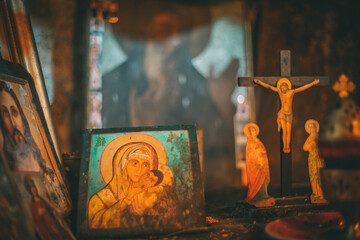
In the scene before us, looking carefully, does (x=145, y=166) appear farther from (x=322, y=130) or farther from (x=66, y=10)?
(x=66, y=10)

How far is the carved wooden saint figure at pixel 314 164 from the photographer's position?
2.96 meters

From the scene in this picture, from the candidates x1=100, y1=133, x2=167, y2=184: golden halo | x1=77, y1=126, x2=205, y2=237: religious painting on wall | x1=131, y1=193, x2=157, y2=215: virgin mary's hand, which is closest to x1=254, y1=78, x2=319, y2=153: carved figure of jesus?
x1=77, y1=126, x2=205, y2=237: religious painting on wall

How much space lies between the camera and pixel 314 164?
9.79 feet

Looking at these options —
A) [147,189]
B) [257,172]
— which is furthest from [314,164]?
[147,189]

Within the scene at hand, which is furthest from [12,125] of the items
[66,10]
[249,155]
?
[66,10]

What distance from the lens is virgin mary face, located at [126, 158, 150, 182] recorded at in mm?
2568

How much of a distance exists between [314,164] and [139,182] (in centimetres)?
155

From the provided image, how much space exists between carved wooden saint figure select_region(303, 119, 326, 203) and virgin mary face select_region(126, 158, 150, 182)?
1454 mm

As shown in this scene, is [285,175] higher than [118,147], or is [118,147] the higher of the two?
[118,147]

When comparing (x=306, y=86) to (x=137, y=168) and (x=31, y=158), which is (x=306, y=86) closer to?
(x=137, y=168)

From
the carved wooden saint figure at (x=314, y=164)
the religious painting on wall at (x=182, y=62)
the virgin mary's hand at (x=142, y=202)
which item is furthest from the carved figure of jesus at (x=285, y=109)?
the religious painting on wall at (x=182, y=62)

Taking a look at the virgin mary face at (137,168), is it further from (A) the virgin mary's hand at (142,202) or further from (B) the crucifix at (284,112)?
(B) the crucifix at (284,112)

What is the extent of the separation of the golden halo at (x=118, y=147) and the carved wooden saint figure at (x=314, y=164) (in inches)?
52.3

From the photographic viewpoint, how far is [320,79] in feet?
10.9
